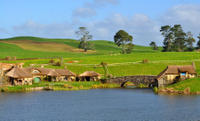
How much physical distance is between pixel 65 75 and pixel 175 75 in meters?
30.2

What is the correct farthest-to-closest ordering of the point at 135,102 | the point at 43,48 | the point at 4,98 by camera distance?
1. the point at 43,48
2. the point at 4,98
3. the point at 135,102

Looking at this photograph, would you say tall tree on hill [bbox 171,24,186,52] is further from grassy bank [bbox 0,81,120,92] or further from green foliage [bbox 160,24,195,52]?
grassy bank [bbox 0,81,120,92]

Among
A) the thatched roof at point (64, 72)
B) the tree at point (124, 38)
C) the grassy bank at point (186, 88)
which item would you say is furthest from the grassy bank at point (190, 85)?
the tree at point (124, 38)

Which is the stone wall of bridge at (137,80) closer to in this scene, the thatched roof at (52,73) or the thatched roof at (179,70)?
the thatched roof at (179,70)

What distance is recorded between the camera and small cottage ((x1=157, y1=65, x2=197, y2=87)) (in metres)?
91.1

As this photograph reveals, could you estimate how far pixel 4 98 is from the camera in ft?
252

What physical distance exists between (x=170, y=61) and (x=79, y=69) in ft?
90.2

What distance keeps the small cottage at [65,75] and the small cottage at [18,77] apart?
930cm

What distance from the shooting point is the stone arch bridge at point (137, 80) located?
96506 millimetres

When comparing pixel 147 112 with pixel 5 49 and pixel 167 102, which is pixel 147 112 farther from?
pixel 5 49

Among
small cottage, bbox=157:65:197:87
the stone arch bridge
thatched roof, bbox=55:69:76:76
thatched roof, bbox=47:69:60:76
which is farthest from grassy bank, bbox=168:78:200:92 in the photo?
thatched roof, bbox=47:69:60:76

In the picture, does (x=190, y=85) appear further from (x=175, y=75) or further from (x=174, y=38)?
(x=174, y=38)

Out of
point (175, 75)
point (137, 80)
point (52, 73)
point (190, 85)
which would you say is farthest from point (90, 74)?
point (190, 85)

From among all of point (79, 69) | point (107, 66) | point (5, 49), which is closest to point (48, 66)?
point (79, 69)
